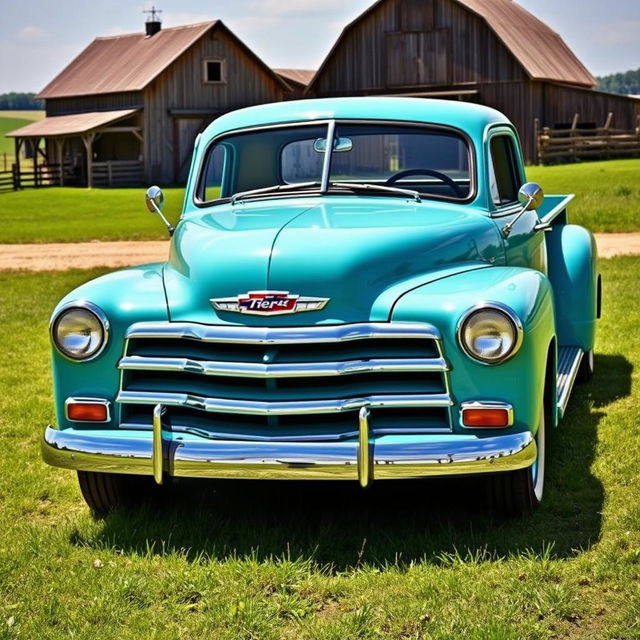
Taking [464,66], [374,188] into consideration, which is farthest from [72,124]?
[374,188]

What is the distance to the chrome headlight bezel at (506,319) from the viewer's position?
4586 millimetres

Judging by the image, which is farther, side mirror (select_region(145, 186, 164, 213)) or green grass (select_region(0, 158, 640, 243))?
green grass (select_region(0, 158, 640, 243))

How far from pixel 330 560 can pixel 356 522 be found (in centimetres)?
48

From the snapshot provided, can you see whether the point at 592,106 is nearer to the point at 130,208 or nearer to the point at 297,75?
the point at 297,75

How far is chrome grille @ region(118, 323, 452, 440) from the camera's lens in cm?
457

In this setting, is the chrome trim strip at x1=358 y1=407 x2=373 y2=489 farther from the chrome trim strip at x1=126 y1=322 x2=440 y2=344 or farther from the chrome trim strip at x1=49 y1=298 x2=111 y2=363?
the chrome trim strip at x1=49 y1=298 x2=111 y2=363

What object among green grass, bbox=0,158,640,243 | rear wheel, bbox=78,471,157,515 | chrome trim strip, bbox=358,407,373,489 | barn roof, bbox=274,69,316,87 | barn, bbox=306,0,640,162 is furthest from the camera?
barn roof, bbox=274,69,316,87

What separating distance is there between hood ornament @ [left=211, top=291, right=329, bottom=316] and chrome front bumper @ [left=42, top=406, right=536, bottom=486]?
1.67ft

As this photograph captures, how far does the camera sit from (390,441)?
4531 millimetres

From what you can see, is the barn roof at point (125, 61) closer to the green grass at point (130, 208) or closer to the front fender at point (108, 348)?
the green grass at point (130, 208)

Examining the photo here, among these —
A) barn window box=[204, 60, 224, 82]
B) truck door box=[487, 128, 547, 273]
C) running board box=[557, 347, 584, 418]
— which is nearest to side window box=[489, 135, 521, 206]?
truck door box=[487, 128, 547, 273]

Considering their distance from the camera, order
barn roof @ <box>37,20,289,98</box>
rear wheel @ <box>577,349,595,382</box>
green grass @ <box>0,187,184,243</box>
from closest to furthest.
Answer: rear wheel @ <box>577,349,595,382</box>, green grass @ <box>0,187,184,243</box>, barn roof @ <box>37,20,289,98</box>

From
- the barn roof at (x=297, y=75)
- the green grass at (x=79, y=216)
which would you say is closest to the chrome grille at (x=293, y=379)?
the green grass at (x=79, y=216)

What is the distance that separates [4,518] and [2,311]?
7049mm
